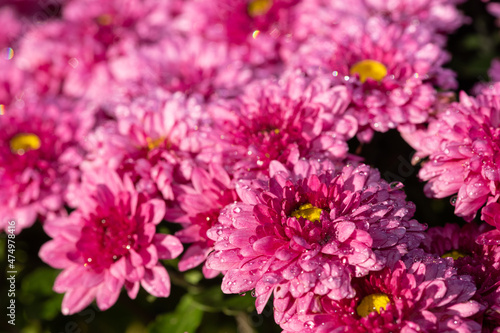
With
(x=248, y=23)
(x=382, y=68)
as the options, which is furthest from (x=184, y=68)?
(x=382, y=68)

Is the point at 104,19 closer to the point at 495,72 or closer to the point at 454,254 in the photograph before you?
the point at 495,72

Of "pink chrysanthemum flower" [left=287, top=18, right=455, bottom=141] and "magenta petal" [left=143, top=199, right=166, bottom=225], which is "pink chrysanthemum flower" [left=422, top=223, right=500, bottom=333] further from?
"magenta petal" [left=143, top=199, right=166, bottom=225]

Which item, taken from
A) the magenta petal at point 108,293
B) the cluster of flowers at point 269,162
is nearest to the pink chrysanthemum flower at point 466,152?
the cluster of flowers at point 269,162

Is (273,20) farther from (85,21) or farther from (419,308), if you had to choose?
(419,308)

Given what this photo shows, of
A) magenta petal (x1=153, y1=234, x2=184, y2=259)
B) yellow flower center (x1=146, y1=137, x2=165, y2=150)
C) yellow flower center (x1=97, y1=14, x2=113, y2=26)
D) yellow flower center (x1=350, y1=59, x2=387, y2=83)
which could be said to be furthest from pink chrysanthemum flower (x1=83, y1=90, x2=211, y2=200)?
yellow flower center (x1=97, y1=14, x2=113, y2=26)

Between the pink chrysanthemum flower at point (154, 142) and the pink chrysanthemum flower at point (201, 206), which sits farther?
the pink chrysanthemum flower at point (154, 142)

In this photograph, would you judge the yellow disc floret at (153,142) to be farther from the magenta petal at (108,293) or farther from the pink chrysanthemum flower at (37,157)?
the magenta petal at (108,293)
